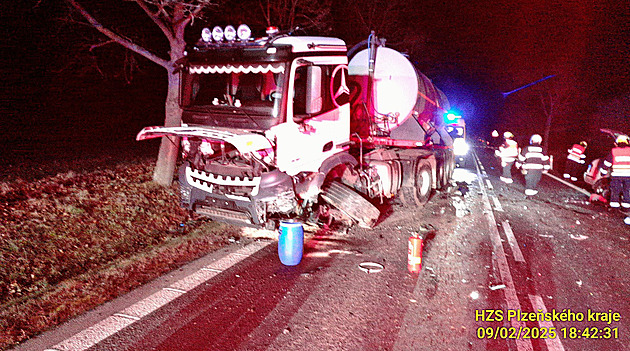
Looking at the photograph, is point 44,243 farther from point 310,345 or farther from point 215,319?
point 310,345

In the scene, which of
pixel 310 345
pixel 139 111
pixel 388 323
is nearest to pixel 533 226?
pixel 388 323

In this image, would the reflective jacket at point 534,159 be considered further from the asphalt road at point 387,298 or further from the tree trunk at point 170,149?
the tree trunk at point 170,149

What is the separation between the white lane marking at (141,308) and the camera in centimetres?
365

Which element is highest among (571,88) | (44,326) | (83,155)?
(571,88)

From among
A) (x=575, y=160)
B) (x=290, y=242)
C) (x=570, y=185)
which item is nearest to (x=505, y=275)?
(x=290, y=242)

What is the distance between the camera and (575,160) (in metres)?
12.6

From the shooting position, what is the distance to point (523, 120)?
47406 millimetres

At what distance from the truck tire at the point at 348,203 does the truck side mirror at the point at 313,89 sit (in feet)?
4.29

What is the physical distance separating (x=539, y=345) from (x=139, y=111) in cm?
2742

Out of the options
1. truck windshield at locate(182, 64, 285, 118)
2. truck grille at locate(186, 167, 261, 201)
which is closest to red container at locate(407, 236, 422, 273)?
truck grille at locate(186, 167, 261, 201)

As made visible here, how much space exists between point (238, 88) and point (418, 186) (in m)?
5.08

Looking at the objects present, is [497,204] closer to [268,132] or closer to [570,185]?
[570,185]

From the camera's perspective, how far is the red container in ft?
17.5

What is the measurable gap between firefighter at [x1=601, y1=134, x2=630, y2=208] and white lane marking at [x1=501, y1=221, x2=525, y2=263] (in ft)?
11.0
